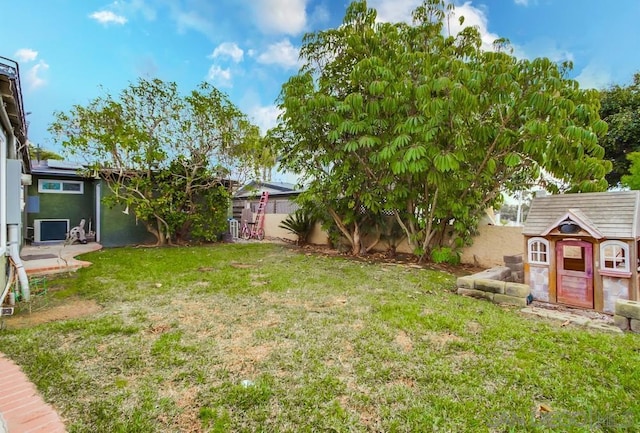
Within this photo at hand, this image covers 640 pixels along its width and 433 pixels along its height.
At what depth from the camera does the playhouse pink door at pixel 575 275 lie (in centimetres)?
418

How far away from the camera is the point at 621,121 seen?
9430mm

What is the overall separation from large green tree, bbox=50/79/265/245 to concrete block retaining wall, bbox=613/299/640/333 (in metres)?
8.84

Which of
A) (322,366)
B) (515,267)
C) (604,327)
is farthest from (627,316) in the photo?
(322,366)

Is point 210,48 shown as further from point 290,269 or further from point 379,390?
point 379,390

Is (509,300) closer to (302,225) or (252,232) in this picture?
(302,225)

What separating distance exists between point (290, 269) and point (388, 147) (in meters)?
3.26

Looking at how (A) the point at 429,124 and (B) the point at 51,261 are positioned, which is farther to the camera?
(B) the point at 51,261

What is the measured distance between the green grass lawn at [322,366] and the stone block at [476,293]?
1.05 ft

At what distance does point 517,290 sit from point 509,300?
18cm

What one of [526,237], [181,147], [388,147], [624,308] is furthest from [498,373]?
[181,147]

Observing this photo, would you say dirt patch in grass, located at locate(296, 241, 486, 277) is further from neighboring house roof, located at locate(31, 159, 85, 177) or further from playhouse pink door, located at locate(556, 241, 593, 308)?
neighboring house roof, located at locate(31, 159, 85, 177)

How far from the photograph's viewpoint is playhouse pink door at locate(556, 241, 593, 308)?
4184 mm

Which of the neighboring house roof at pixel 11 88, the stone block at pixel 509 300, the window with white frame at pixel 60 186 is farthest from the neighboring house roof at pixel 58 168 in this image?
the stone block at pixel 509 300

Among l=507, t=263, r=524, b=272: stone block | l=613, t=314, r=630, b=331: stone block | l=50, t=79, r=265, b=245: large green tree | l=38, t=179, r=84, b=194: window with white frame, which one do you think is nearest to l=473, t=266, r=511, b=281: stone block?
l=507, t=263, r=524, b=272: stone block
